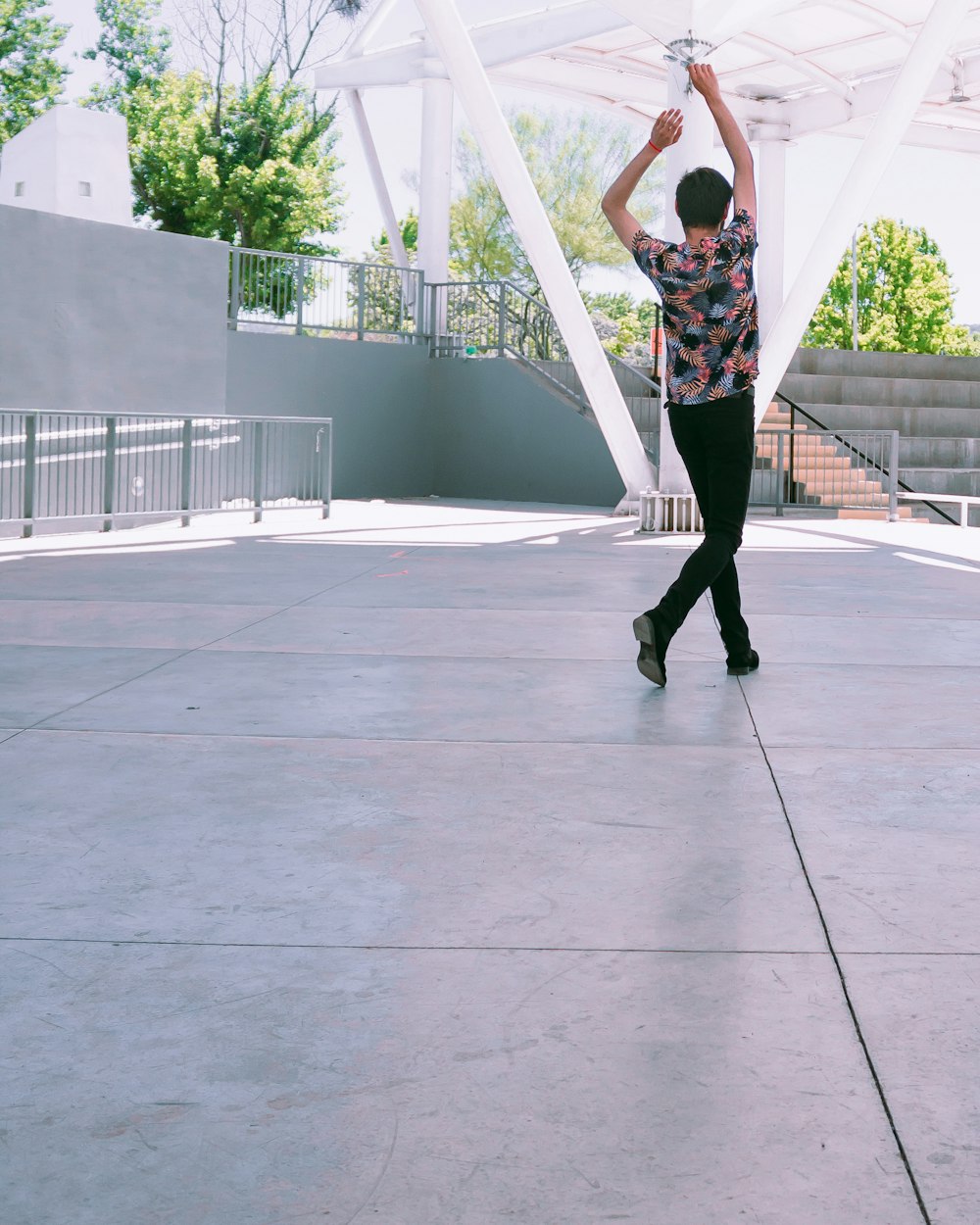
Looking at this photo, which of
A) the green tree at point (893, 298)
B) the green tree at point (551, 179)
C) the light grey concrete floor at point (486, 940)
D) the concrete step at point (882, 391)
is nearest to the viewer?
the light grey concrete floor at point (486, 940)

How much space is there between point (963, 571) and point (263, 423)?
304 inches

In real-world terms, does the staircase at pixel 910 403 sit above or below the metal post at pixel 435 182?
below

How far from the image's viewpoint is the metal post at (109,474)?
13.4 meters

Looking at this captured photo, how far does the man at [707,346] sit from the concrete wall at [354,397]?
16.0 m

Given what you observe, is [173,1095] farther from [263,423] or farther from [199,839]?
[263,423]

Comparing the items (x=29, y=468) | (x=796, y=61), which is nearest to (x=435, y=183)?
(x=796, y=61)

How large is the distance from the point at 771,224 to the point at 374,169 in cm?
705

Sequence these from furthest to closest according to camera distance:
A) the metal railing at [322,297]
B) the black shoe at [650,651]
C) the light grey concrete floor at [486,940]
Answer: the metal railing at [322,297], the black shoe at [650,651], the light grey concrete floor at [486,940]

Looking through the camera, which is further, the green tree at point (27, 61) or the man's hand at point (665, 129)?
the green tree at point (27, 61)

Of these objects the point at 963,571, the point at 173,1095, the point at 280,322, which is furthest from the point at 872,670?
the point at 280,322

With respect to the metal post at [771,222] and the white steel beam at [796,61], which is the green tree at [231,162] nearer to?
the metal post at [771,222]

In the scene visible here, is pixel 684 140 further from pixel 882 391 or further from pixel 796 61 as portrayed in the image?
pixel 882 391

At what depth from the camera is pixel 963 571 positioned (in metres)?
10.9

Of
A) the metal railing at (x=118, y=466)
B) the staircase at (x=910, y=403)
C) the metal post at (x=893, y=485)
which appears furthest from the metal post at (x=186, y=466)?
the staircase at (x=910, y=403)
